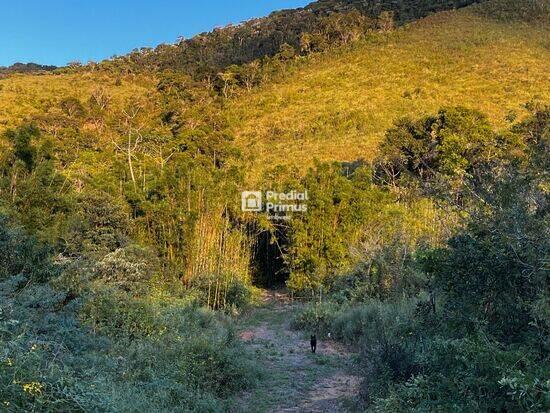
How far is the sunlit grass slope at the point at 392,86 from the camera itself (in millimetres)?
18875

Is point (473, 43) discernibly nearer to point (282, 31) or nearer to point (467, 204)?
point (282, 31)

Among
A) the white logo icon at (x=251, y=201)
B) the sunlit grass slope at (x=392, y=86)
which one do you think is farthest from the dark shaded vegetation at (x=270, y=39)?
the white logo icon at (x=251, y=201)

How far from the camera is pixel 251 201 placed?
1109 cm

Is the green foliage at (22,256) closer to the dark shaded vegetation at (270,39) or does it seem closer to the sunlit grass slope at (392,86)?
the sunlit grass slope at (392,86)

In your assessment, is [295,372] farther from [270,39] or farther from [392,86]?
[270,39]

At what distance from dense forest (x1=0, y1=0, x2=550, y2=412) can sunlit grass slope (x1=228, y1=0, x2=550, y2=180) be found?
167 mm

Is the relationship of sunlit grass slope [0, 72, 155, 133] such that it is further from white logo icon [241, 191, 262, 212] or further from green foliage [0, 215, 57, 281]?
green foliage [0, 215, 57, 281]

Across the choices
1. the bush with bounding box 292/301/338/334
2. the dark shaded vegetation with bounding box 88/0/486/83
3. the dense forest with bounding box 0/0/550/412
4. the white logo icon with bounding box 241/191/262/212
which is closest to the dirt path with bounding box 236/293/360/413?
the dense forest with bounding box 0/0/550/412

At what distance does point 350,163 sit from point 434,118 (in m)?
3.13

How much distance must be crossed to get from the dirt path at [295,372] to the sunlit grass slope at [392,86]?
7211 millimetres

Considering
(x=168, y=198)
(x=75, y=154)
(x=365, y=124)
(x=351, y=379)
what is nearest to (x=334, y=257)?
(x=168, y=198)

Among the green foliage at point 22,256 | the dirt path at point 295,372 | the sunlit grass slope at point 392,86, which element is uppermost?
the sunlit grass slope at point 392,86

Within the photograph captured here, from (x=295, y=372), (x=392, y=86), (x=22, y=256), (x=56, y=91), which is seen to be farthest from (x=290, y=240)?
(x=56, y=91)

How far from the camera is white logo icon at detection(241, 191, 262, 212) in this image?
1083cm
